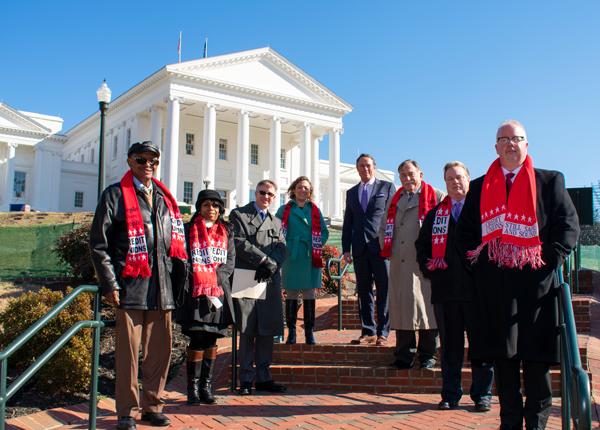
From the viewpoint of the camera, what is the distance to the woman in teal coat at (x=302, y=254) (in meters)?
6.05

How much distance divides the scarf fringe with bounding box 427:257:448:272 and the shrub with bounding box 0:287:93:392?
12.5 ft

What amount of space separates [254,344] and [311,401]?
0.96m

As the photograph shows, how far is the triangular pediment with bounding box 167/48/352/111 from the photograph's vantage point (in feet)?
125

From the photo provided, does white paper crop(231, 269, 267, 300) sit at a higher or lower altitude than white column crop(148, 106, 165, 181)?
lower

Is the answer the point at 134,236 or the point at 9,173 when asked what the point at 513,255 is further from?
the point at 9,173

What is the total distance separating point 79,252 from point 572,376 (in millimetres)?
9143

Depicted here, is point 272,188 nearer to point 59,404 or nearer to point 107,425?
point 107,425

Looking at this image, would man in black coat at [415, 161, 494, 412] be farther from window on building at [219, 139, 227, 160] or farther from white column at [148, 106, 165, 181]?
window on building at [219, 139, 227, 160]

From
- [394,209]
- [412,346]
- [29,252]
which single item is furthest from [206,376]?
[29,252]

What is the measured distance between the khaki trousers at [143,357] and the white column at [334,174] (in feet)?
120

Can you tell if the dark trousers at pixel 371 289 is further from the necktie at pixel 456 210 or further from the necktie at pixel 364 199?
the necktie at pixel 456 210

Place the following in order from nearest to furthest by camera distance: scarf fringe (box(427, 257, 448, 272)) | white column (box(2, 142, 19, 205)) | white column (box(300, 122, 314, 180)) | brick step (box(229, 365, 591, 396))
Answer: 1. scarf fringe (box(427, 257, 448, 272))
2. brick step (box(229, 365, 591, 396))
3. white column (box(300, 122, 314, 180))
4. white column (box(2, 142, 19, 205))

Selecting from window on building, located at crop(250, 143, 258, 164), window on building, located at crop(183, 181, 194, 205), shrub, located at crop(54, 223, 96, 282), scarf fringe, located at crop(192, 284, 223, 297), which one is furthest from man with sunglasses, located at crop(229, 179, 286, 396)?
window on building, located at crop(250, 143, 258, 164)

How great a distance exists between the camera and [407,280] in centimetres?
526
